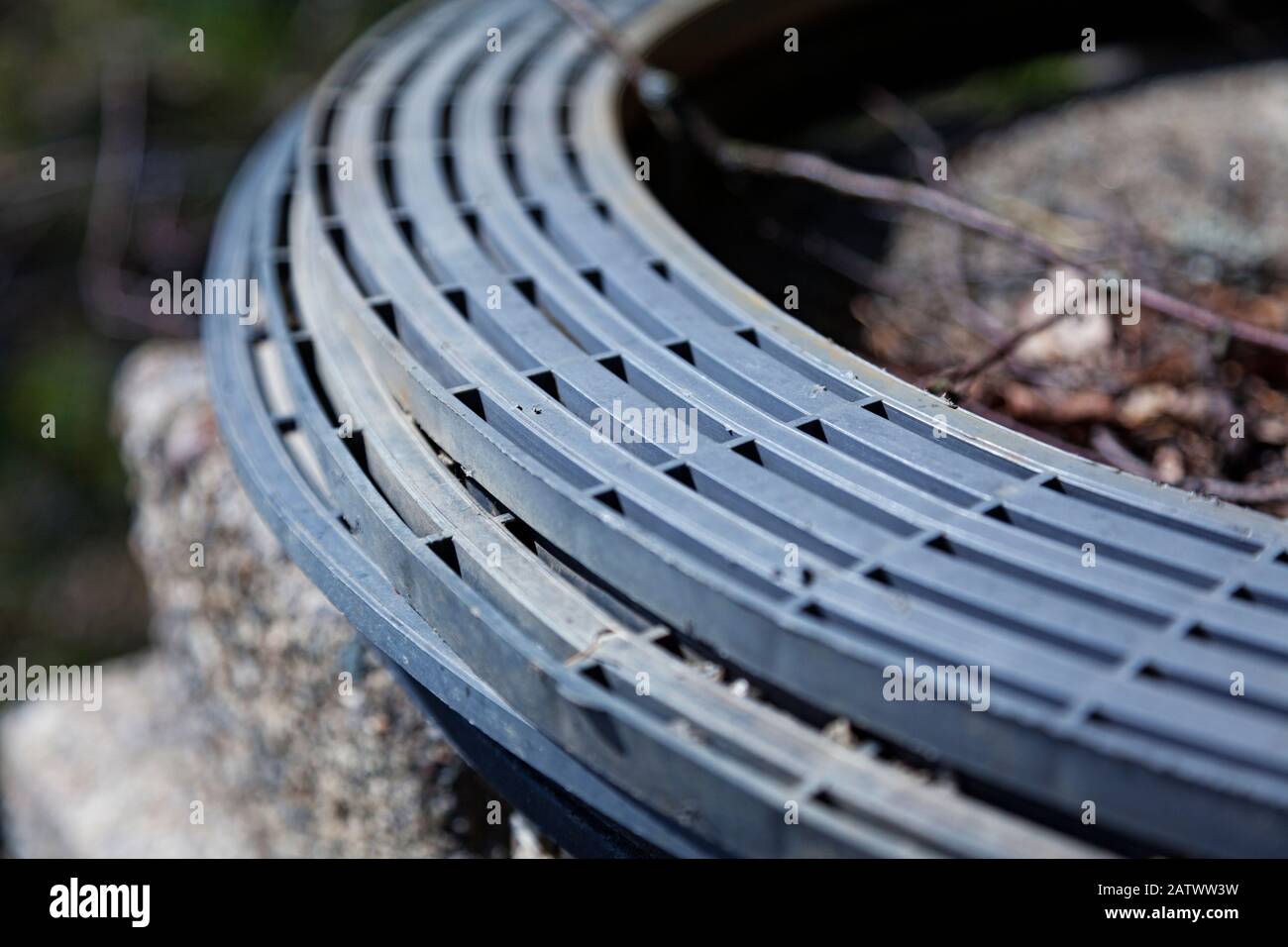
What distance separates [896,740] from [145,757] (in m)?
2.66

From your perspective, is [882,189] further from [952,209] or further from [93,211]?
[93,211]

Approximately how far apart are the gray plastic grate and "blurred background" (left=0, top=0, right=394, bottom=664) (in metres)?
4.19

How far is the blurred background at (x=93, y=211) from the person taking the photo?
→ 6.09 m

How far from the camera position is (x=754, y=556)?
146 centimetres

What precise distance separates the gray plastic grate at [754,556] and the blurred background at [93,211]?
4188 mm

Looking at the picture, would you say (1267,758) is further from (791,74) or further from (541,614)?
(791,74)

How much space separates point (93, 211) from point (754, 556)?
5.70 meters

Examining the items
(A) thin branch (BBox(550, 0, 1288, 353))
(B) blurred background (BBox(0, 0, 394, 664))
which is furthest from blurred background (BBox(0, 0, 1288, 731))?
(A) thin branch (BBox(550, 0, 1288, 353))

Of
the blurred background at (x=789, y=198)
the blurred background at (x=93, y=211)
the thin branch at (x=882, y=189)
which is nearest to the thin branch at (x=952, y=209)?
the thin branch at (x=882, y=189)

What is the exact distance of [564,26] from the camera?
3582mm

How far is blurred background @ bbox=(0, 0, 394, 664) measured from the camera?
609 centimetres

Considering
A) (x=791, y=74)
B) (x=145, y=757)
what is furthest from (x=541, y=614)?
(x=791, y=74)

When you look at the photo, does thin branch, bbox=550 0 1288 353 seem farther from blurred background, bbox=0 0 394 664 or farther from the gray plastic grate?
blurred background, bbox=0 0 394 664
